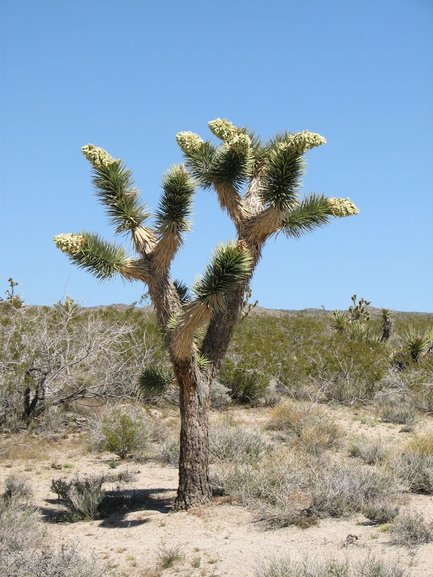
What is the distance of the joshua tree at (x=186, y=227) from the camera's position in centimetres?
711

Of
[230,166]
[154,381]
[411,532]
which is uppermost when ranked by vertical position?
[230,166]

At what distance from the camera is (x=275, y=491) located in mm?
7559

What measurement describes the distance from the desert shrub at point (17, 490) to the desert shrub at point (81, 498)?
31 cm

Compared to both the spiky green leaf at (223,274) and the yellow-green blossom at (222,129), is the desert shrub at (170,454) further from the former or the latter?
the yellow-green blossom at (222,129)

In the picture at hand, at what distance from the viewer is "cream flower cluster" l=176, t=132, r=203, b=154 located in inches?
310

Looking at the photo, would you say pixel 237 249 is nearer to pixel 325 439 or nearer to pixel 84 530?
pixel 84 530

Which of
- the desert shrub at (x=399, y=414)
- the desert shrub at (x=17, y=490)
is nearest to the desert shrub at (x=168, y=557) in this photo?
the desert shrub at (x=17, y=490)

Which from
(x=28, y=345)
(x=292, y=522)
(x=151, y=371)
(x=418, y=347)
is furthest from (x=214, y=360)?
(x=418, y=347)

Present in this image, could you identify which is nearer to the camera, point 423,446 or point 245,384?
point 423,446

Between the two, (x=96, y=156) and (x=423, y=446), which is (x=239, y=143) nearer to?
(x=96, y=156)

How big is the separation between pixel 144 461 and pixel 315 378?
6.46 meters

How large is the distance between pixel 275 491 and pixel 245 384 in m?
7.47

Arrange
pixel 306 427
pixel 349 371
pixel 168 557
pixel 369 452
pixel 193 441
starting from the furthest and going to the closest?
pixel 349 371 < pixel 306 427 < pixel 369 452 < pixel 193 441 < pixel 168 557

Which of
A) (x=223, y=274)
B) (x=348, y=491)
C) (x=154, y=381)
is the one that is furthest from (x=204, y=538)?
(x=223, y=274)
